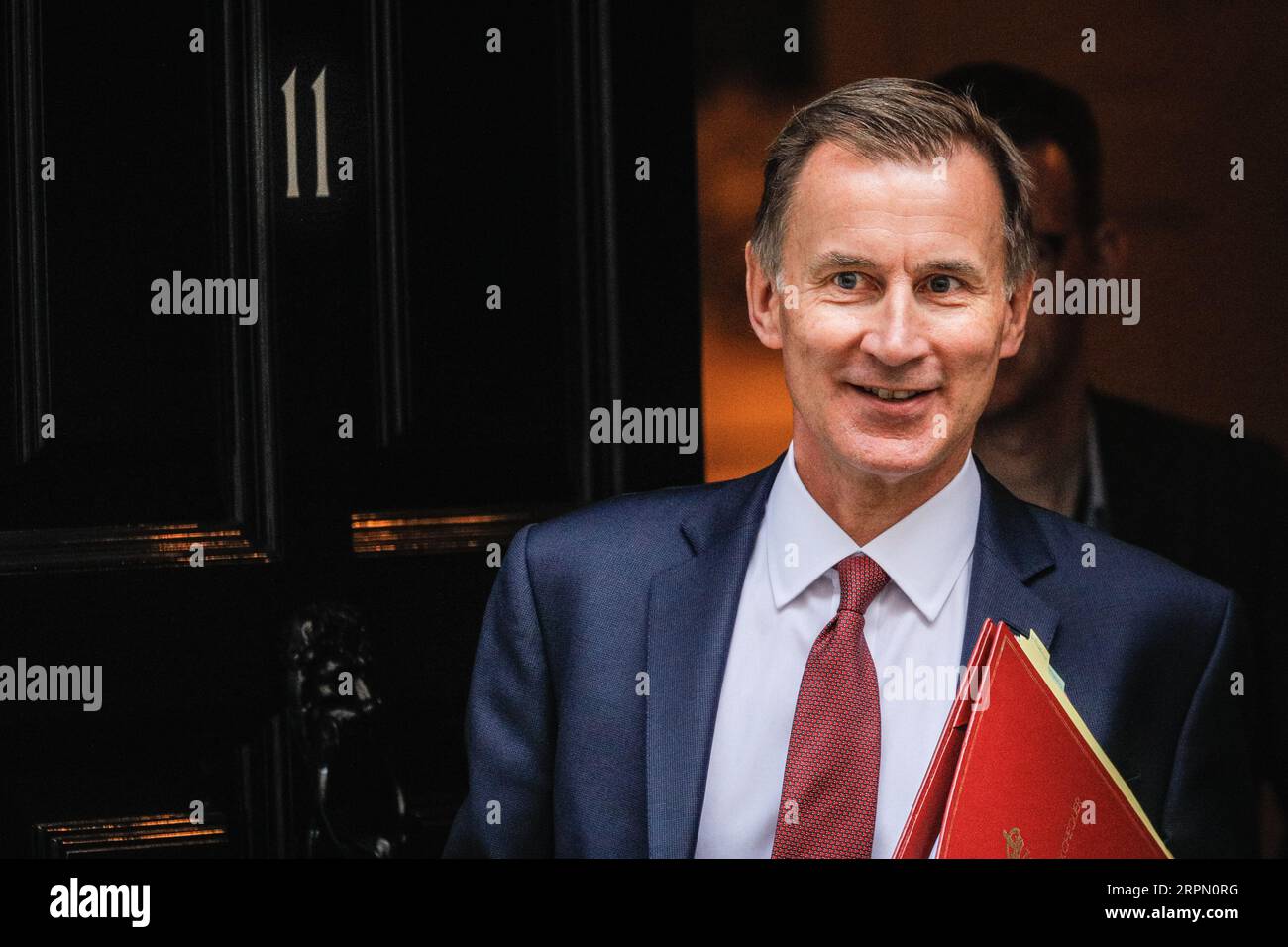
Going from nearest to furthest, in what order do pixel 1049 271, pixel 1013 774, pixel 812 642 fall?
pixel 1013 774 → pixel 812 642 → pixel 1049 271

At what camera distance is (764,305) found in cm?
212

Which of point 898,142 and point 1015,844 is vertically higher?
point 898,142

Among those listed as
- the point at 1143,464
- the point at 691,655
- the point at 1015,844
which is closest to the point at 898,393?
the point at 691,655

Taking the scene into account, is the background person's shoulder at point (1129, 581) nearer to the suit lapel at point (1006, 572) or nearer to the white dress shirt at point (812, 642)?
the suit lapel at point (1006, 572)

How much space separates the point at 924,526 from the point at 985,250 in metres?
0.39

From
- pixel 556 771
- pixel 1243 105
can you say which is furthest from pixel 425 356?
pixel 1243 105

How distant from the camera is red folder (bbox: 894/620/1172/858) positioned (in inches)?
69.3

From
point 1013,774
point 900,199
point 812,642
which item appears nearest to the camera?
point 1013,774

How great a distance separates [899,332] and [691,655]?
530 mm

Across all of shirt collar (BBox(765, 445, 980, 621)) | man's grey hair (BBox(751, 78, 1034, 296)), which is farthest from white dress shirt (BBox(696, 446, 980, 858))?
man's grey hair (BBox(751, 78, 1034, 296))

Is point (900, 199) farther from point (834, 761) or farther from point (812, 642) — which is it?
point (834, 761)

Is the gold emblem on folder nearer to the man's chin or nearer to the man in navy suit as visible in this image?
the man in navy suit

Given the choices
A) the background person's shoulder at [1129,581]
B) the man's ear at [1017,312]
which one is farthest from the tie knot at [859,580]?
the man's ear at [1017,312]
